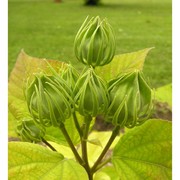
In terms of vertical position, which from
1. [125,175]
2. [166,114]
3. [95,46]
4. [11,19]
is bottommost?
[166,114]

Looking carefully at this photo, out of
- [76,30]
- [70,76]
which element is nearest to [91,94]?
[70,76]

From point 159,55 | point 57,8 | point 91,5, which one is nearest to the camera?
point 159,55

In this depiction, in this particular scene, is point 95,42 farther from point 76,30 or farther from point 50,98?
point 76,30

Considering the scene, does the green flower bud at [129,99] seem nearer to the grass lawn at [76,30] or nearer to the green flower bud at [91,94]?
the green flower bud at [91,94]

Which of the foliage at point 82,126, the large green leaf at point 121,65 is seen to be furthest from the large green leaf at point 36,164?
the large green leaf at point 121,65

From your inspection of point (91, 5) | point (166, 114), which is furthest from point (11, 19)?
point (166, 114)

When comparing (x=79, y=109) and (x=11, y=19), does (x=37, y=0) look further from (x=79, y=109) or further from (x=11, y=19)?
(x=79, y=109)
